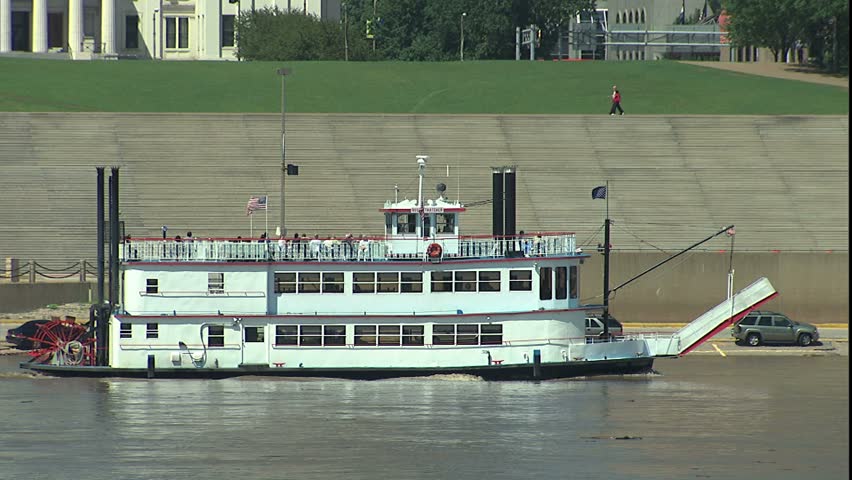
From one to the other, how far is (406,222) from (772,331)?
513 inches

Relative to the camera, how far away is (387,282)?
4369 cm

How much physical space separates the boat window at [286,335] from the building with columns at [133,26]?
66.2m

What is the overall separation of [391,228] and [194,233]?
1664 cm

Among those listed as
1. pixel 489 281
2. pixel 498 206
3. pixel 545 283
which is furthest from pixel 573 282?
pixel 498 206

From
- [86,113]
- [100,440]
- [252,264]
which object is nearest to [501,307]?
[252,264]

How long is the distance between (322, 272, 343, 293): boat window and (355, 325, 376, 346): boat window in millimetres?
1176

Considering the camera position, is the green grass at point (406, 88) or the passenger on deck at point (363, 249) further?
the green grass at point (406, 88)

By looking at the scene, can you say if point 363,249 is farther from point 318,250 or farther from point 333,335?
point 333,335

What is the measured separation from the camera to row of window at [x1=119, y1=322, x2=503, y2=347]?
144 ft

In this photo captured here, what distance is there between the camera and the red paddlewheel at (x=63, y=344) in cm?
4509

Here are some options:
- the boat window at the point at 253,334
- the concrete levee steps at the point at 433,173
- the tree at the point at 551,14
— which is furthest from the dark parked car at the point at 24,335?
the tree at the point at 551,14

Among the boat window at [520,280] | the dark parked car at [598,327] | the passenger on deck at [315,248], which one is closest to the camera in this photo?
the passenger on deck at [315,248]

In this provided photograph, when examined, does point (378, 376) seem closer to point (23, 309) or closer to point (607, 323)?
point (607, 323)

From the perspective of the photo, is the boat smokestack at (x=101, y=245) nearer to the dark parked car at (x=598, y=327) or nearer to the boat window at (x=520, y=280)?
the boat window at (x=520, y=280)
